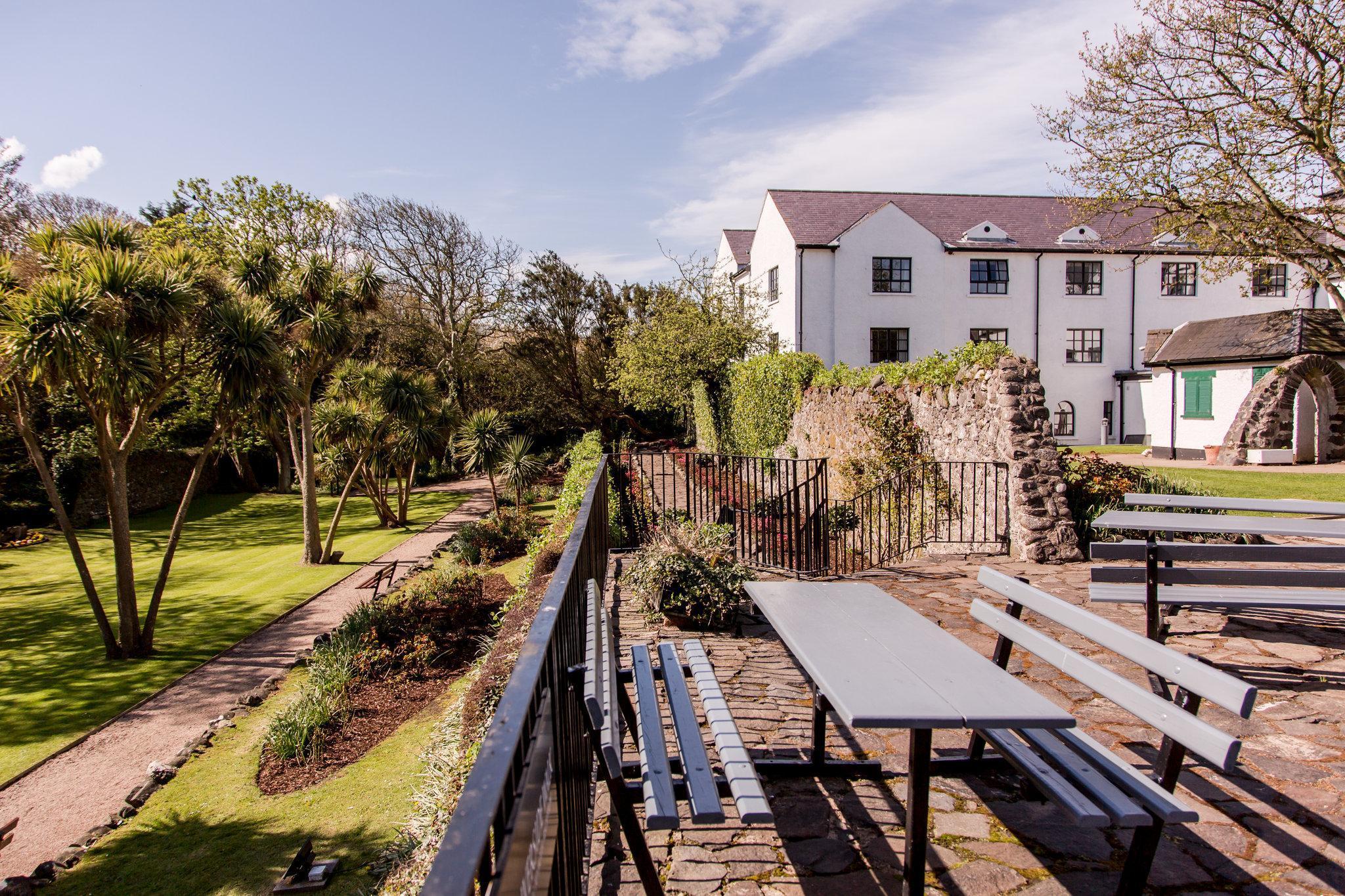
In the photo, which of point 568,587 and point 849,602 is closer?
point 568,587

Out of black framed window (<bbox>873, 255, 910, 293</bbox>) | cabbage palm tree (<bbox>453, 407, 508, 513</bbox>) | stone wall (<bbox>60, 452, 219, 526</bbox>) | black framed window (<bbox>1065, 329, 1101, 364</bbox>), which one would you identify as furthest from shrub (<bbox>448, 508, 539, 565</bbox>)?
black framed window (<bbox>1065, 329, 1101, 364</bbox>)

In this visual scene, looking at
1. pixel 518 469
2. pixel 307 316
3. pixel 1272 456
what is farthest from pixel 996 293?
pixel 307 316

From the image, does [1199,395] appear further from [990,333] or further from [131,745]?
[131,745]

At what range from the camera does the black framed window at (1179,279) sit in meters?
28.2

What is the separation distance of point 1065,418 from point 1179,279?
287 inches

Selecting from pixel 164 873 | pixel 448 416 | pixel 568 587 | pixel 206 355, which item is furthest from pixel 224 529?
pixel 568 587

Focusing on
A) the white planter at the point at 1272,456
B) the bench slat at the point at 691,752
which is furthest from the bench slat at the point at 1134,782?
the white planter at the point at 1272,456

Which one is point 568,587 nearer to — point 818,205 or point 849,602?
point 849,602

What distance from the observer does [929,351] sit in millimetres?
26844

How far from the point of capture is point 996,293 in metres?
27.9

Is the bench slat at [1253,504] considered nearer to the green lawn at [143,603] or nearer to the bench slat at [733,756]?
the bench slat at [733,756]

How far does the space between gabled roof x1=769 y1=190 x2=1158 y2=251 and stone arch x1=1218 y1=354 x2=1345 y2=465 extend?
949 cm

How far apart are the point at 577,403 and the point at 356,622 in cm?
2299

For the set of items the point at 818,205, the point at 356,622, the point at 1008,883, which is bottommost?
the point at 356,622
